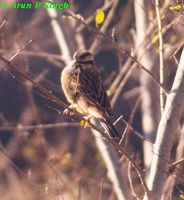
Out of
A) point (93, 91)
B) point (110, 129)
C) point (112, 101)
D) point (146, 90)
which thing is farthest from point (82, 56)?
point (110, 129)

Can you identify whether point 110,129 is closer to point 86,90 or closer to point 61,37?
point 86,90

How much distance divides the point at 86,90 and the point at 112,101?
90 cm

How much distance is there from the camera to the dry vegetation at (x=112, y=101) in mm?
4559

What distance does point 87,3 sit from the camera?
12.1 m

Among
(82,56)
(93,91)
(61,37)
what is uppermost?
(61,37)

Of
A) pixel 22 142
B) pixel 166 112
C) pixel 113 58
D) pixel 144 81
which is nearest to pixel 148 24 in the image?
pixel 144 81

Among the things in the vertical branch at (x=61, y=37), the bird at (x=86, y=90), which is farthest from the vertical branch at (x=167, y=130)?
the vertical branch at (x=61, y=37)

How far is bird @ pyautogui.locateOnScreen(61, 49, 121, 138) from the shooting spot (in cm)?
586

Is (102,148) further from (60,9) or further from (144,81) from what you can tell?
(60,9)

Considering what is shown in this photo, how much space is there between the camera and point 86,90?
5.98 m

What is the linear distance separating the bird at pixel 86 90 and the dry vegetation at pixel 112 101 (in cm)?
22

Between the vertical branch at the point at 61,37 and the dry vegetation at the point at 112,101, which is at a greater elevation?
the vertical branch at the point at 61,37

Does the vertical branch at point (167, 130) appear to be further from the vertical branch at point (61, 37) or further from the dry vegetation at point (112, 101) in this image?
the vertical branch at point (61, 37)

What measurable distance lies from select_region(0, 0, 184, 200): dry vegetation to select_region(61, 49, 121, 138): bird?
22 cm
